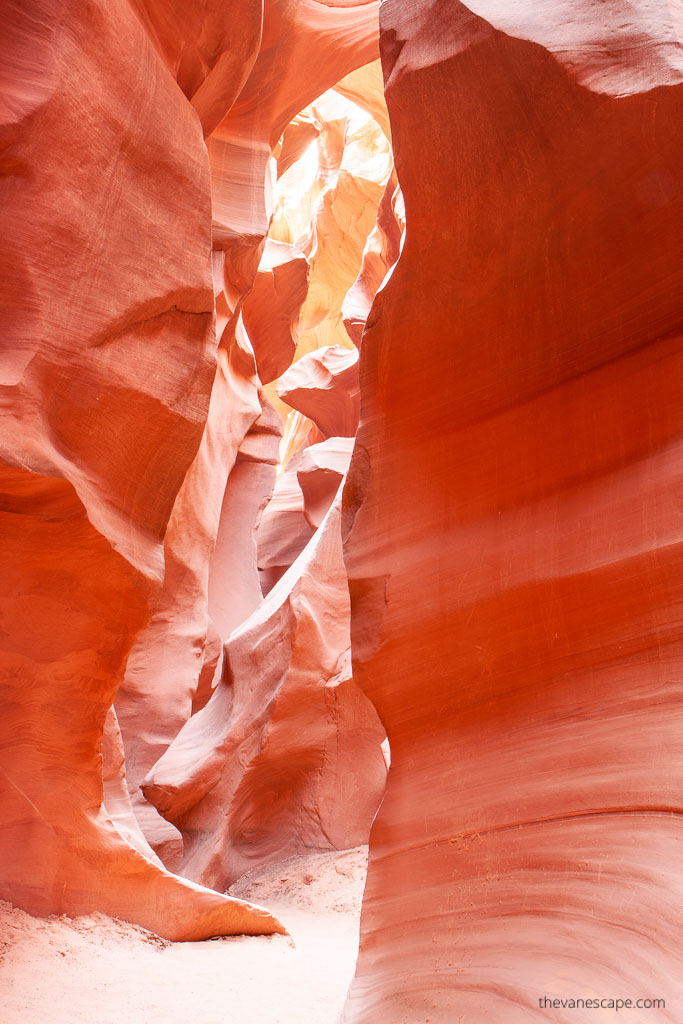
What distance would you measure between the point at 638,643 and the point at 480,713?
60cm

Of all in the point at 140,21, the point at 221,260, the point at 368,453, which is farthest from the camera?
the point at 221,260

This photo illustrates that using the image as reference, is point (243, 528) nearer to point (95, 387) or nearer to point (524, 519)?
point (95, 387)

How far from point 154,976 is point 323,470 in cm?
736

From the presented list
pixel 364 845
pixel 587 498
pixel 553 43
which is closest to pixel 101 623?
pixel 587 498

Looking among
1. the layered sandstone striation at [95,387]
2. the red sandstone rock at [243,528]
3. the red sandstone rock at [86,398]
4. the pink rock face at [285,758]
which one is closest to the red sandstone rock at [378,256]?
the red sandstone rock at [243,528]

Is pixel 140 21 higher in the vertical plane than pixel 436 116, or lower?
higher

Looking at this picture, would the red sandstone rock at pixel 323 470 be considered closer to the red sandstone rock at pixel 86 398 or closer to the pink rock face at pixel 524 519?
the red sandstone rock at pixel 86 398

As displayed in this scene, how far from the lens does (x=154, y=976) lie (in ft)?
12.9

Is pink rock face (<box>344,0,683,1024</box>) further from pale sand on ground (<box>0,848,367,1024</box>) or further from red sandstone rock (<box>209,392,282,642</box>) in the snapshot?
red sandstone rock (<box>209,392,282,642</box>)

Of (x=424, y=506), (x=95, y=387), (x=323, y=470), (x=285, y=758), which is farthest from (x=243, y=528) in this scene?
(x=424, y=506)

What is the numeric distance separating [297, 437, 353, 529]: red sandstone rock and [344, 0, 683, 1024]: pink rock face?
7.44 m

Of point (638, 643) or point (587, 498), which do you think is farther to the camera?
point (587, 498)

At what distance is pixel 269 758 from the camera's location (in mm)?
6648

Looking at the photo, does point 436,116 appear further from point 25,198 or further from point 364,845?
point 364,845
